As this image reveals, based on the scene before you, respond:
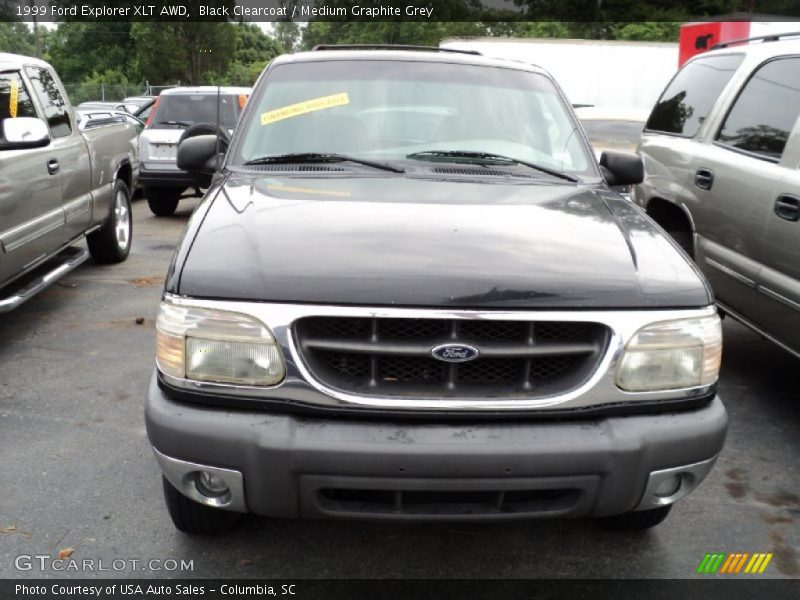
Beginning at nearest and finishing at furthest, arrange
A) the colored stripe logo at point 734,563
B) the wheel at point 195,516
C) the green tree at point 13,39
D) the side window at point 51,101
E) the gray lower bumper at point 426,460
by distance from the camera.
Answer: the gray lower bumper at point 426,460 → the wheel at point 195,516 → the colored stripe logo at point 734,563 → the side window at point 51,101 → the green tree at point 13,39

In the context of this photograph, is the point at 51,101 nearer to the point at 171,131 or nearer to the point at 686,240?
the point at 686,240

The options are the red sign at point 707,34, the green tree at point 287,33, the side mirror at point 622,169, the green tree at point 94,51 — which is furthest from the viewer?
the green tree at point 287,33

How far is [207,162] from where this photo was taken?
3.88 meters

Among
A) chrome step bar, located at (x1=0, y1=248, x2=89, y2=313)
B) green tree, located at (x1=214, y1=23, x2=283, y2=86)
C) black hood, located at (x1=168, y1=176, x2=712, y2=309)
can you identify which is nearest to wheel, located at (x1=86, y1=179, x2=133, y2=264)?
chrome step bar, located at (x1=0, y1=248, x2=89, y2=313)

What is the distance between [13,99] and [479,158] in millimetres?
3337

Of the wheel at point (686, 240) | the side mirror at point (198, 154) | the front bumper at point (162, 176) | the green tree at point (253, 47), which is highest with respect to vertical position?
the side mirror at point (198, 154)

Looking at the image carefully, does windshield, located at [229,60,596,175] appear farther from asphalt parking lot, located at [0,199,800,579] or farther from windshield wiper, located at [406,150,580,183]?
asphalt parking lot, located at [0,199,800,579]

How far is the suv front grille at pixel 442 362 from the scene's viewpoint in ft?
7.30

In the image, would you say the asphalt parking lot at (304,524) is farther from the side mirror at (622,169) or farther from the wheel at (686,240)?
the side mirror at (622,169)

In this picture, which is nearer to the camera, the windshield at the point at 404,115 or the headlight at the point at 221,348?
the headlight at the point at 221,348

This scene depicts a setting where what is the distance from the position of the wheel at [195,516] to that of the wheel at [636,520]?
1416 mm

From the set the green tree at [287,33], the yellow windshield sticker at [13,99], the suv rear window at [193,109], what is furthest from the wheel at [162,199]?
the green tree at [287,33]

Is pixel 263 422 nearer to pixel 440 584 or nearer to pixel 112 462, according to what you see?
pixel 440 584

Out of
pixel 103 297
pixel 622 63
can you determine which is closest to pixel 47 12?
pixel 622 63
